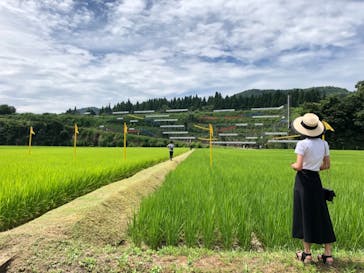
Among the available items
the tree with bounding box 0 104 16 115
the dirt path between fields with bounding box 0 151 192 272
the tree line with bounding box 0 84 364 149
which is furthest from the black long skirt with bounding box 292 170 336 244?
the tree with bounding box 0 104 16 115

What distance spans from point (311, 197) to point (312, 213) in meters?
0.14

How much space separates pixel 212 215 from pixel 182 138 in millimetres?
78795

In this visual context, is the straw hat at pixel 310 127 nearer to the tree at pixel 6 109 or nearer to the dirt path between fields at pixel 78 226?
the dirt path between fields at pixel 78 226

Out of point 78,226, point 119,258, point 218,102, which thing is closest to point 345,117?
point 78,226

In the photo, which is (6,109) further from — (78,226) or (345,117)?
(78,226)

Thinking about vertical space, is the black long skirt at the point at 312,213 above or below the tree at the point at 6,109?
below

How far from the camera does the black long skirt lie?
117 inches

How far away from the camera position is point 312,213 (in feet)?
9.78

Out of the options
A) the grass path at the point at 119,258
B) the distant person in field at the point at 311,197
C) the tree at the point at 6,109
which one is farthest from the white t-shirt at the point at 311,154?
the tree at the point at 6,109

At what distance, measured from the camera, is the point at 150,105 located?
4936 inches

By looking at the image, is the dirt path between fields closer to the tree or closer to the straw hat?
the straw hat

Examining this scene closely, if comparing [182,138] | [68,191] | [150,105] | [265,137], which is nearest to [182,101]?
[150,105]

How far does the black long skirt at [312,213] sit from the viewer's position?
2965 millimetres

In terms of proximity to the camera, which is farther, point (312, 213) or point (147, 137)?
point (147, 137)
